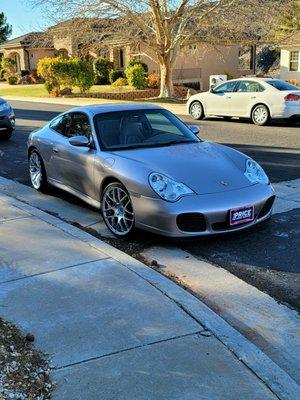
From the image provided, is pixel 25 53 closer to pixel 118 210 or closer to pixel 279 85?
pixel 279 85

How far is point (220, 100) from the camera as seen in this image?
17.0m

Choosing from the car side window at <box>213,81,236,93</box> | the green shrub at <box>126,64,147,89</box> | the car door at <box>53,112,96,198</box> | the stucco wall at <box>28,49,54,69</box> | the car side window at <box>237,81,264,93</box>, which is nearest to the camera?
the car door at <box>53,112,96,198</box>

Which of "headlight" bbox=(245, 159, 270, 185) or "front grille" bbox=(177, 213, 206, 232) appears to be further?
"headlight" bbox=(245, 159, 270, 185)

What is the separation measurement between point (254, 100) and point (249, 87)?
0.46m

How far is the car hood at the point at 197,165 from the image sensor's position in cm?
550

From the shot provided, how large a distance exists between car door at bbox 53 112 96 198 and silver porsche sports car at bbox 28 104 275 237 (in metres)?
0.01

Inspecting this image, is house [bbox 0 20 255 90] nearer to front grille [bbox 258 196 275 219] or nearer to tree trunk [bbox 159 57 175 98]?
tree trunk [bbox 159 57 175 98]

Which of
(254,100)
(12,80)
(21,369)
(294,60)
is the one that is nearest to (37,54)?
(12,80)

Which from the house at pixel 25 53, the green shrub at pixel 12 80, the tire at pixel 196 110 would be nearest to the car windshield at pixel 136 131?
the tire at pixel 196 110

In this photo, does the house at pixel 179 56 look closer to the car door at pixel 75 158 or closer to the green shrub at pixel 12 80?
the green shrub at pixel 12 80

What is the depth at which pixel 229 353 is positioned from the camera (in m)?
3.38

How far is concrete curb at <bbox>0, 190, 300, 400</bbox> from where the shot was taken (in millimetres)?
3084

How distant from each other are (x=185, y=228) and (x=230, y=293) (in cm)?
107

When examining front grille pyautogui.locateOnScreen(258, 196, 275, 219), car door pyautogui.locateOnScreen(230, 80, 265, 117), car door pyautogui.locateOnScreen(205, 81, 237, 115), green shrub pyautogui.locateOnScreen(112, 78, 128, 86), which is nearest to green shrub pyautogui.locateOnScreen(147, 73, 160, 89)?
green shrub pyautogui.locateOnScreen(112, 78, 128, 86)
